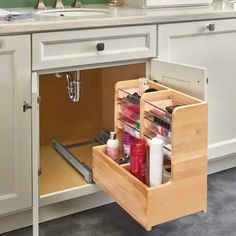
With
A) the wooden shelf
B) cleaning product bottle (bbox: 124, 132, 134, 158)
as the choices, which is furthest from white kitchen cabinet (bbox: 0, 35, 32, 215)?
cleaning product bottle (bbox: 124, 132, 134, 158)

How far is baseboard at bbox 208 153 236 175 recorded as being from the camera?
263 cm

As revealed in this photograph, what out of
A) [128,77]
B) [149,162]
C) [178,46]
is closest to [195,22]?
[178,46]

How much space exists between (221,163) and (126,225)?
78 centimetres

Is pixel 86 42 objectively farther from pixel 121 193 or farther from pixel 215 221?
pixel 215 221

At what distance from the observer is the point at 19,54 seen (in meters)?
1.83

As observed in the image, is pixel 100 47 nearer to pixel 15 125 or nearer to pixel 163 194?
pixel 15 125

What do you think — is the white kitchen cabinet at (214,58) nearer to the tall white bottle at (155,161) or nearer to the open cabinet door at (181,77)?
the open cabinet door at (181,77)

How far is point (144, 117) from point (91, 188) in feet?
1.46

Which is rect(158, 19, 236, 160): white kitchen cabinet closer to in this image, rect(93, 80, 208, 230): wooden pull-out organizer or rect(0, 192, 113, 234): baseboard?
rect(93, 80, 208, 230): wooden pull-out organizer

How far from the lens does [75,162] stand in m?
2.33

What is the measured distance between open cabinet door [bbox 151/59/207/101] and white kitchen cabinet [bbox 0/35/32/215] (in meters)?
0.57

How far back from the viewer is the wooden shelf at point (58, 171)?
84.4 inches

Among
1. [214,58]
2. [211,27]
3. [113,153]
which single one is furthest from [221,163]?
[113,153]

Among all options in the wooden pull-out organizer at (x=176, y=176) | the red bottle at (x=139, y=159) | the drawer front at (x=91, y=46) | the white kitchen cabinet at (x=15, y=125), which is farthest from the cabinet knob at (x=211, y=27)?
the white kitchen cabinet at (x=15, y=125)
